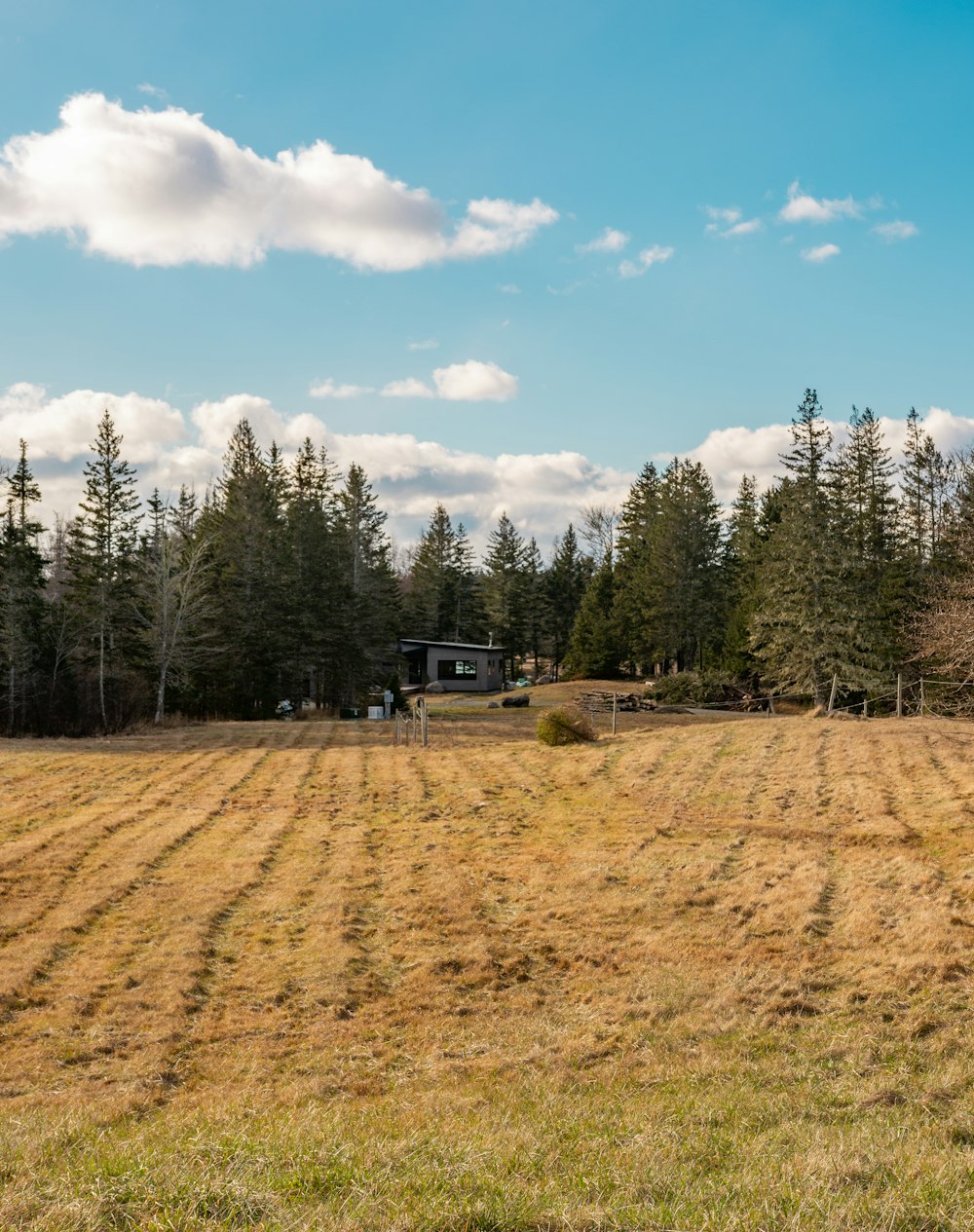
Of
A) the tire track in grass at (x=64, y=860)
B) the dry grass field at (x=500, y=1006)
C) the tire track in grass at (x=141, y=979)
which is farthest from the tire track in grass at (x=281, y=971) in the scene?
the tire track in grass at (x=64, y=860)

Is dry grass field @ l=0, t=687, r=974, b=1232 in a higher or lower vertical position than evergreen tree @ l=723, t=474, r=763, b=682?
lower

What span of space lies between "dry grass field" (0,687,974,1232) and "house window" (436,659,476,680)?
43.0m

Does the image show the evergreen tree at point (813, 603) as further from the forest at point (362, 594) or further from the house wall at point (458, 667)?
the house wall at point (458, 667)

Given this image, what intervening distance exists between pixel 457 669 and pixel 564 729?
1461 inches

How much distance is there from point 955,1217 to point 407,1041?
4.77m

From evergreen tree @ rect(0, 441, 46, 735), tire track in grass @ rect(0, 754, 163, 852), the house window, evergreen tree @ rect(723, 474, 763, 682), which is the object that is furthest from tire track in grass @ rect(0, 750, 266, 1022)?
the house window

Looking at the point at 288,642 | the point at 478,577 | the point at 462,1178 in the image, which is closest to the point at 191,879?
the point at 462,1178

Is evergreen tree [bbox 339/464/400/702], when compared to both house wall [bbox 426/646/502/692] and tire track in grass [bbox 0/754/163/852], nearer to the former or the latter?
house wall [bbox 426/646/502/692]

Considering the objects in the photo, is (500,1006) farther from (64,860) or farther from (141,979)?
(64,860)

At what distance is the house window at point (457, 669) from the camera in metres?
62.1

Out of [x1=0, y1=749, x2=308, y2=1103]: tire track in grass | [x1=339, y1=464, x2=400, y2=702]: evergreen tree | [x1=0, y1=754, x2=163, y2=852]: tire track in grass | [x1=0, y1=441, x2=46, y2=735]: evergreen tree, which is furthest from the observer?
[x1=339, y1=464, x2=400, y2=702]: evergreen tree

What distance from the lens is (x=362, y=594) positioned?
189 feet

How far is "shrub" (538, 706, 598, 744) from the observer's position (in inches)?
995

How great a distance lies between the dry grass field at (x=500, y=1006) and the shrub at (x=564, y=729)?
20.5ft
